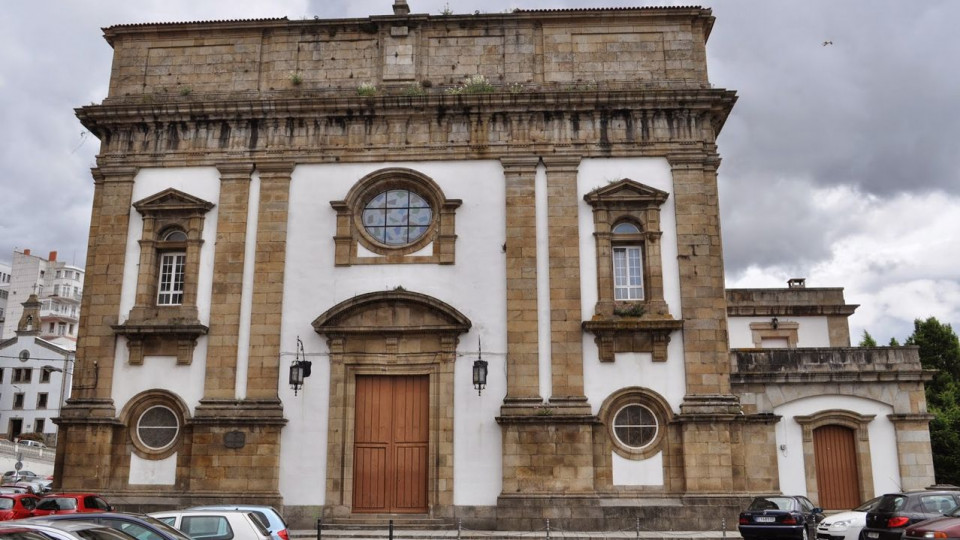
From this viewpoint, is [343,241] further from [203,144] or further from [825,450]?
[825,450]

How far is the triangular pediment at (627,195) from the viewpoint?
20328 mm

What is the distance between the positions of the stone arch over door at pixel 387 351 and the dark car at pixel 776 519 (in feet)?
22.0

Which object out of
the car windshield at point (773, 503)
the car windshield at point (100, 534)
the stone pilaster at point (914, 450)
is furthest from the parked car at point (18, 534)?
the stone pilaster at point (914, 450)

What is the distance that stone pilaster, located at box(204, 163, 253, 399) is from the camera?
65.3 feet

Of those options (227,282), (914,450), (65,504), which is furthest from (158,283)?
(914,450)

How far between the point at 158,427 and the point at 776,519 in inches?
553

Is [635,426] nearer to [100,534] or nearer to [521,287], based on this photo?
[521,287]

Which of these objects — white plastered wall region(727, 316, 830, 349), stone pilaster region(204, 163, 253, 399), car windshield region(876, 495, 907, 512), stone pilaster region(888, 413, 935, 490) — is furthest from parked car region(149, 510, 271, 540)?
white plastered wall region(727, 316, 830, 349)

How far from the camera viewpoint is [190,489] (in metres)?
19.3

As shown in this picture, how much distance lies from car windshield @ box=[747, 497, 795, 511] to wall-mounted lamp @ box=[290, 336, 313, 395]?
33.6ft

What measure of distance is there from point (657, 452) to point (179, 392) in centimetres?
1134

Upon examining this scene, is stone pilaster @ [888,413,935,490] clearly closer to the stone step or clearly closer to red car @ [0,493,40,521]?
the stone step

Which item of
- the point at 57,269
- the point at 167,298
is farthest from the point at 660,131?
the point at 57,269

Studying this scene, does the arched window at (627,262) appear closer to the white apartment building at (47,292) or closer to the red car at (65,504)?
the red car at (65,504)
